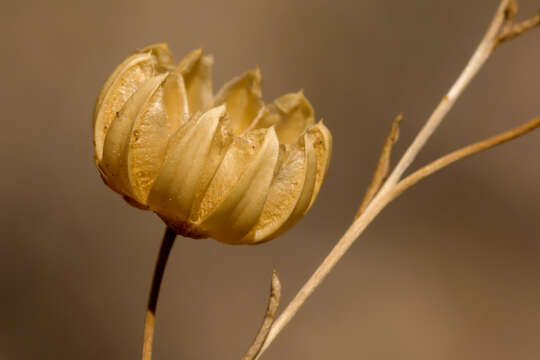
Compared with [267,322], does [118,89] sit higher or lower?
higher

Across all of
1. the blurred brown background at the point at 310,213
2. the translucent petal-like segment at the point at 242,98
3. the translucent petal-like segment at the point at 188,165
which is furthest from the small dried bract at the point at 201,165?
the blurred brown background at the point at 310,213

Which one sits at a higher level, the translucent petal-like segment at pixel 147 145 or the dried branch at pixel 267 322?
the translucent petal-like segment at pixel 147 145

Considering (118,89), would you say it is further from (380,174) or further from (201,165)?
(380,174)

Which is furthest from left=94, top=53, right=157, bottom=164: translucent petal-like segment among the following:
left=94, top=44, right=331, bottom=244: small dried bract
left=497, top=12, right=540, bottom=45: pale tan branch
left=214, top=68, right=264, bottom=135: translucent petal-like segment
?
left=497, top=12, right=540, bottom=45: pale tan branch

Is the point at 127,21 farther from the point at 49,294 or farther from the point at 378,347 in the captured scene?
the point at 378,347

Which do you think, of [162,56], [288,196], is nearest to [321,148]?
[288,196]

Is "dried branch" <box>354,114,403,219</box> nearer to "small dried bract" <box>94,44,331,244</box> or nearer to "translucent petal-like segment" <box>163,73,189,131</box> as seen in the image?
"small dried bract" <box>94,44,331,244</box>

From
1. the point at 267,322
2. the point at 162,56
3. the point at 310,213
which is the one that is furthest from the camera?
the point at 310,213

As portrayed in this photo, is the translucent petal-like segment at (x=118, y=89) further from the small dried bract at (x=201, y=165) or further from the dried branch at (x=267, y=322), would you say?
the dried branch at (x=267, y=322)
